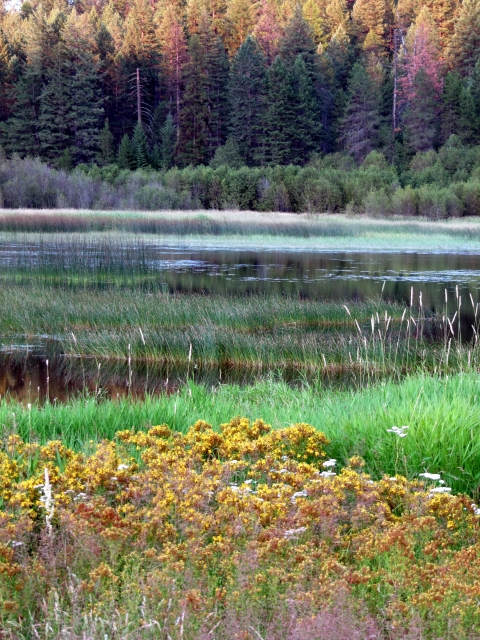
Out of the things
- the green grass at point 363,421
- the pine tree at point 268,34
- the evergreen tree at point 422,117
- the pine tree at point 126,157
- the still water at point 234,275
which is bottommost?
the still water at point 234,275

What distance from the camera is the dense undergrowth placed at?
3822 centimetres

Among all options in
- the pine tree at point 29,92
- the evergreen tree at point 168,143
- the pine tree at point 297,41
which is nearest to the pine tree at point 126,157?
the evergreen tree at point 168,143

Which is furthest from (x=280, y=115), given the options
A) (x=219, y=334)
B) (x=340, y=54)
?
(x=219, y=334)

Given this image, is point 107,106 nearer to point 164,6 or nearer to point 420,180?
point 164,6

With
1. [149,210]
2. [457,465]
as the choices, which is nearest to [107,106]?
[149,210]

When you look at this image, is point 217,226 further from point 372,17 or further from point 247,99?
point 372,17

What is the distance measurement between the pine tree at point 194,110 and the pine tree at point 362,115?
32.6ft

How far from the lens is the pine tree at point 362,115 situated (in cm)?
5478

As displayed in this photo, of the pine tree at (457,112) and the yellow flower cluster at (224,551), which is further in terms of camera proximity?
the pine tree at (457,112)

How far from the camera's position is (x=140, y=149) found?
5209 centimetres

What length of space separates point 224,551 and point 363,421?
2.49 metres

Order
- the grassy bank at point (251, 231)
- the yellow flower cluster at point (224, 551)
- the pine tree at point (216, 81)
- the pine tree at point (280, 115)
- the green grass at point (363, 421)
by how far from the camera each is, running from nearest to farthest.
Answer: the yellow flower cluster at point (224, 551)
the green grass at point (363, 421)
the grassy bank at point (251, 231)
the pine tree at point (280, 115)
the pine tree at point (216, 81)

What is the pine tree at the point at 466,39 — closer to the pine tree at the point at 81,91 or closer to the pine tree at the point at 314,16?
the pine tree at the point at 314,16

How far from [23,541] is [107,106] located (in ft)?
198
